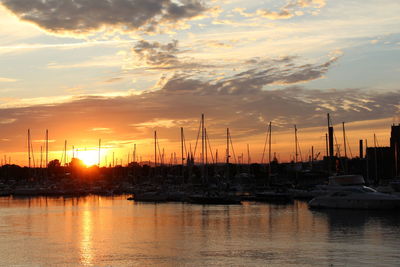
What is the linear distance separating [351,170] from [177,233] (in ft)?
381

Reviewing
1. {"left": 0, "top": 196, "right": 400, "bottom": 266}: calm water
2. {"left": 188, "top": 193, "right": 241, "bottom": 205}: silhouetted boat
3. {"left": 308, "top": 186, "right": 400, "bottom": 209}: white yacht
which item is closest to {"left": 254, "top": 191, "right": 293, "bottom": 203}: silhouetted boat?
{"left": 188, "top": 193, "right": 241, "bottom": 205}: silhouetted boat

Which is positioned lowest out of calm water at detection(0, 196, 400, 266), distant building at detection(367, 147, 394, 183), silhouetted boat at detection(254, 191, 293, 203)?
calm water at detection(0, 196, 400, 266)

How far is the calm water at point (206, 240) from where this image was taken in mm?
37688

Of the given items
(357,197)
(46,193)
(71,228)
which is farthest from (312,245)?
(46,193)

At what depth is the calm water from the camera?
37.7 metres

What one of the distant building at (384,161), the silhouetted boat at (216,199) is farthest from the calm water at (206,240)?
the distant building at (384,161)

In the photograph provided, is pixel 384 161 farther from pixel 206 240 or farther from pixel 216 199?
pixel 206 240

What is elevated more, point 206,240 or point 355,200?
point 355,200

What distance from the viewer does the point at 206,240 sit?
48.5 m

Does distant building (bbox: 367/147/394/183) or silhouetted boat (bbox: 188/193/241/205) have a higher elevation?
distant building (bbox: 367/147/394/183)

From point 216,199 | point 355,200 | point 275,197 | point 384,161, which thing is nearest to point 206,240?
point 355,200

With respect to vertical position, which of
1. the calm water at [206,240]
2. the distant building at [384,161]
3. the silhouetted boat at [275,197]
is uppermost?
the distant building at [384,161]

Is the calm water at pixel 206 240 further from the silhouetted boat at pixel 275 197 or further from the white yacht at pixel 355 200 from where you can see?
the silhouetted boat at pixel 275 197

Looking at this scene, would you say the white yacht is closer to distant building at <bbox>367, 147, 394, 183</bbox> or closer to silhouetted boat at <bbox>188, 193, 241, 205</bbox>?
silhouetted boat at <bbox>188, 193, 241, 205</bbox>
